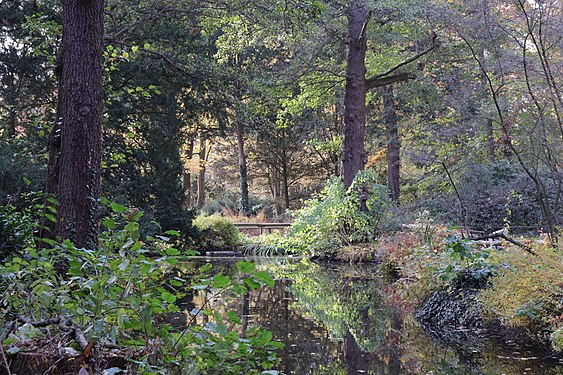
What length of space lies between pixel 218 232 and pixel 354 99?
626cm

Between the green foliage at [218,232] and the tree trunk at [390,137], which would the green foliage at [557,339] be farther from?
the tree trunk at [390,137]

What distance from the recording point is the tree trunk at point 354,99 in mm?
15852

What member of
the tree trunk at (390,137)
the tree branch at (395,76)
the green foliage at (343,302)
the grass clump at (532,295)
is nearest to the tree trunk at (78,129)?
the green foliage at (343,302)

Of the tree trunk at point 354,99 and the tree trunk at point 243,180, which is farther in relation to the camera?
the tree trunk at point 243,180

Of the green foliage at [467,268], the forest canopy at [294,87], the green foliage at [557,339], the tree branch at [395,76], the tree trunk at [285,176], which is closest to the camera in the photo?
the green foliage at [557,339]

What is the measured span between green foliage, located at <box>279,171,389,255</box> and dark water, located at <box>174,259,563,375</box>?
5208mm

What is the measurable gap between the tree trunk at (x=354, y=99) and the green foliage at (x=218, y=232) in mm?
5001

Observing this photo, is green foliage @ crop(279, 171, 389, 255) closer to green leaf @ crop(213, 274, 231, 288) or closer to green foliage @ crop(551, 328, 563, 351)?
green foliage @ crop(551, 328, 563, 351)

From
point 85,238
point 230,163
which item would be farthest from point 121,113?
point 230,163

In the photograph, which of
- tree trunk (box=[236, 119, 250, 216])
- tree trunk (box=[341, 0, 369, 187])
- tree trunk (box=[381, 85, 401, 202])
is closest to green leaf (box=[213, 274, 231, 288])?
tree trunk (box=[341, 0, 369, 187])

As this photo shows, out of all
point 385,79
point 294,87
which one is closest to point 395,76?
point 385,79

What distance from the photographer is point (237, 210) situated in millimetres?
27953

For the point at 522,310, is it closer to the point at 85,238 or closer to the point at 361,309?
the point at 361,309

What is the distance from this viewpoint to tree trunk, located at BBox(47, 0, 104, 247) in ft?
17.7
